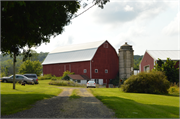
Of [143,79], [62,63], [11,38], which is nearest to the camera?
[11,38]

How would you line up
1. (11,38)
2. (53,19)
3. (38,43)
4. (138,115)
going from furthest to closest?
(38,43)
(53,19)
(11,38)
(138,115)

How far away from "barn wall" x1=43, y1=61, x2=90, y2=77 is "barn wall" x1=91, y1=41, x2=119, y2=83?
192 centimetres

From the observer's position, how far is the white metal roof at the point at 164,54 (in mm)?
40888

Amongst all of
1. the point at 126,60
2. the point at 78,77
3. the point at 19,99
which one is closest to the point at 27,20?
the point at 19,99

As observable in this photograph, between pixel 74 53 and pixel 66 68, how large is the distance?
4.65m

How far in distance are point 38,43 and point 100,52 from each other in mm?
39228

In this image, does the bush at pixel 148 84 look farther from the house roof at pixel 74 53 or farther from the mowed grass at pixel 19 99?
the house roof at pixel 74 53

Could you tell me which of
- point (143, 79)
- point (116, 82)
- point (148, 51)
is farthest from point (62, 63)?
point (143, 79)

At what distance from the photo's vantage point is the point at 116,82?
53.7 m

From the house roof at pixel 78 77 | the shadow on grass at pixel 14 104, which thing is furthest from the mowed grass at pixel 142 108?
the house roof at pixel 78 77

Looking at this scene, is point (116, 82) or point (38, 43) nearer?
point (38, 43)

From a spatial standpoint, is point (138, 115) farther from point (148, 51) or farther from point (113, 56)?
point (113, 56)

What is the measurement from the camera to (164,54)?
140ft

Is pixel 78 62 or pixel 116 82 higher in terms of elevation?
pixel 78 62
